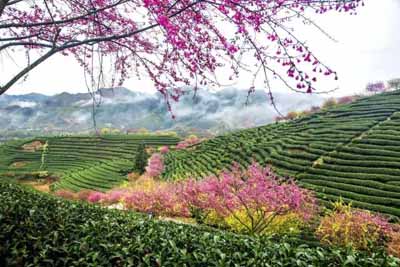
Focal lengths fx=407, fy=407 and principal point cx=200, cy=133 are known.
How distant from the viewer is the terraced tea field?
4985cm

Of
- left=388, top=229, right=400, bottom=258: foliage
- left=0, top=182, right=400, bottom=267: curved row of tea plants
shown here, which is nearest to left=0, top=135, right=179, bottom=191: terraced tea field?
left=388, top=229, right=400, bottom=258: foliage

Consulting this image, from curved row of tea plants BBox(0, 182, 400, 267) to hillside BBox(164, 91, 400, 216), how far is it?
893 inches

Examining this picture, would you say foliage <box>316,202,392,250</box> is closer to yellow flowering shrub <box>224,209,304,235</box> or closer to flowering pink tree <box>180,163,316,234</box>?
flowering pink tree <box>180,163,316,234</box>

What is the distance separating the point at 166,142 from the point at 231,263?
244 ft

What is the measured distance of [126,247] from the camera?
411cm

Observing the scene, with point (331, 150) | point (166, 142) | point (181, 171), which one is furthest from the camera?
point (166, 142)

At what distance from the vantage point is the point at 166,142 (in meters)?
77.7

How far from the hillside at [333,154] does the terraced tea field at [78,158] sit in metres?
8.35

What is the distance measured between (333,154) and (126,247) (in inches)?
1390

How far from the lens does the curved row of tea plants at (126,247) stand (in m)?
3.64

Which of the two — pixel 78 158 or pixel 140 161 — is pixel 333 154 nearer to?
pixel 140 161

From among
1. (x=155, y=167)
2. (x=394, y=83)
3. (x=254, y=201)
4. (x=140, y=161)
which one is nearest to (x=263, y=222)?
(x=254, y=201)

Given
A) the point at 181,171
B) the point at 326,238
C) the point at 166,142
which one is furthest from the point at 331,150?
the point at 166,142

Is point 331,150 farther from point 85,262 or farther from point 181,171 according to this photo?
point 85,262
